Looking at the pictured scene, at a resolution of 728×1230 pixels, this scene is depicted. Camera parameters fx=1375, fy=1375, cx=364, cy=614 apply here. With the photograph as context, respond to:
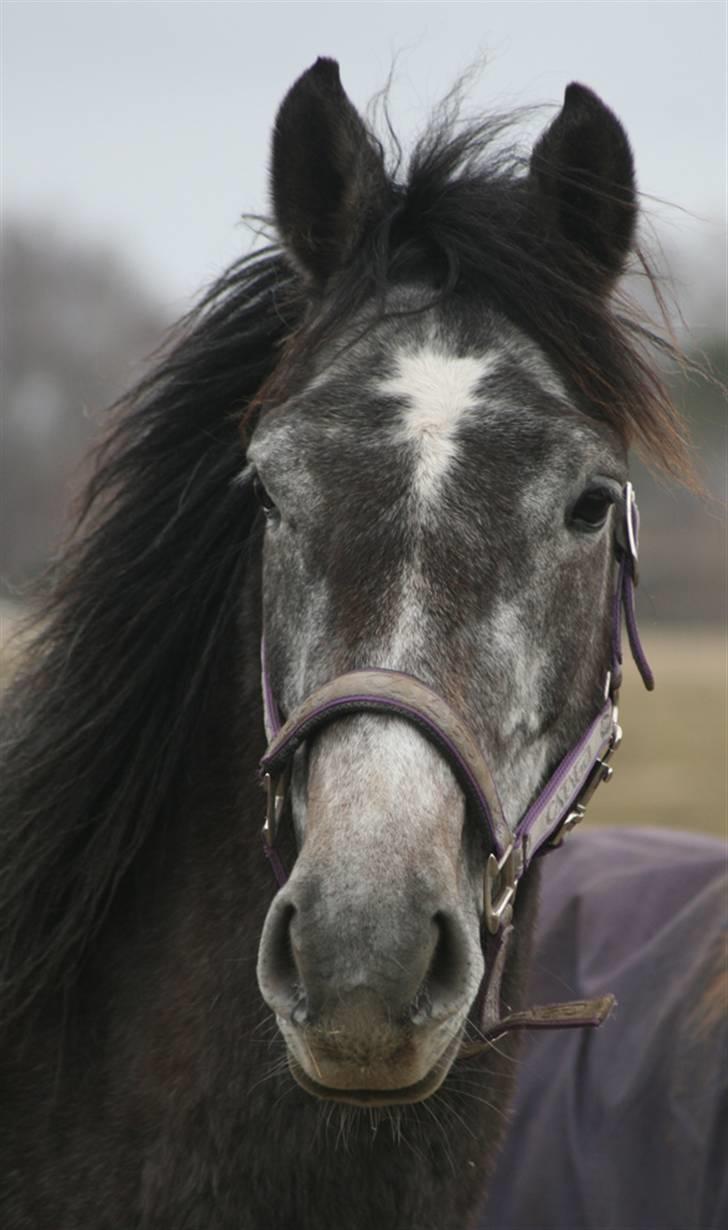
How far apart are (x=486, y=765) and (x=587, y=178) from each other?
42.9 inches

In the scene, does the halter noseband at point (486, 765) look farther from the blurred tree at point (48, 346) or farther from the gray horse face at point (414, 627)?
the blurred tree at point (48, 346)

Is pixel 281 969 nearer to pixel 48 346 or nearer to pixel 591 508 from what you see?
pixel 591 508

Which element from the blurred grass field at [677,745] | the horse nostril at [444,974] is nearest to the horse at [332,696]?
the horse nostril at [444,974]

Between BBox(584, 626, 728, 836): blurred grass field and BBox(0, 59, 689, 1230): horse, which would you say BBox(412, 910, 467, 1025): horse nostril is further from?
BBox(584, 626, 728, 836): blurred grass field

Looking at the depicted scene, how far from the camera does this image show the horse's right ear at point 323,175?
2367mm

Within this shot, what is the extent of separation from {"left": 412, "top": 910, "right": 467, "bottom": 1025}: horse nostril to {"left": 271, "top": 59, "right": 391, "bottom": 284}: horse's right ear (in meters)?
1.22

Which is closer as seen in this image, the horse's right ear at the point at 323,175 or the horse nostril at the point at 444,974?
the horse nostril at the point at 444,974

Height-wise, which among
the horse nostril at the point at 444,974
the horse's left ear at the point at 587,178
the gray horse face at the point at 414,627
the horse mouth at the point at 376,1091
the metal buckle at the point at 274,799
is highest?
the horse's left ear at the point at 587,178

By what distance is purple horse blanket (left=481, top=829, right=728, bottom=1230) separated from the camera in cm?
394

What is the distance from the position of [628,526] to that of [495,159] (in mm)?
744

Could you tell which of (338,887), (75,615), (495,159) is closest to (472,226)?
(495,159)

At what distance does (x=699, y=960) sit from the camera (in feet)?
13.9

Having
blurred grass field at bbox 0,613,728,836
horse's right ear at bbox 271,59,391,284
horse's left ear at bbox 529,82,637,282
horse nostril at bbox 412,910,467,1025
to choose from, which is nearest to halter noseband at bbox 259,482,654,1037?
horse nostril at bbox 412,910,467,1025

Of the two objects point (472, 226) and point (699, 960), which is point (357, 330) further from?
point (699, 960)
